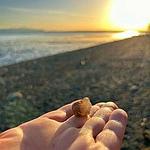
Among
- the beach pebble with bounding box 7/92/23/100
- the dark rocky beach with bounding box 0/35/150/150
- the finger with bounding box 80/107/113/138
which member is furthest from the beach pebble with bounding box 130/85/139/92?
the finger with bounding box 80/107/113/138

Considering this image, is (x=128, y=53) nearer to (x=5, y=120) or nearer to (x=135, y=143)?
(x=5, y=120)

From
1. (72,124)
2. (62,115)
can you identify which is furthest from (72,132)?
(62,115)

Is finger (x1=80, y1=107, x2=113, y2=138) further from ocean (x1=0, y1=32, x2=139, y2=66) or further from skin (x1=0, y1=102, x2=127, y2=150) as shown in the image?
ocean (x1=0, y1=32, x2=139, y2=66)

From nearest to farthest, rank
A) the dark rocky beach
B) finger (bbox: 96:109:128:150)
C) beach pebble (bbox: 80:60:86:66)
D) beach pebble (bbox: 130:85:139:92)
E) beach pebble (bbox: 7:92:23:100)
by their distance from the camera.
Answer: finger (bbox: 96:109:128:150), the dark rocky beach, beach pebble (bbox: 130:85:139:92), beach pebble (bbox: 7:92:23:100), beach pebble (bbox: 80:60:86:66)

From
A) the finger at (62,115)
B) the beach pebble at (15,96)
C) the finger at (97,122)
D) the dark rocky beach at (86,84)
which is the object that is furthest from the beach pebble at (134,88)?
the finger at (97,122)

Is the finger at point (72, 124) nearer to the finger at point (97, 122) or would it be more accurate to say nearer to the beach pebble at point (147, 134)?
the finger at point (97, 122)

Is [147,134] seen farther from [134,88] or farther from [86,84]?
[86,84]
